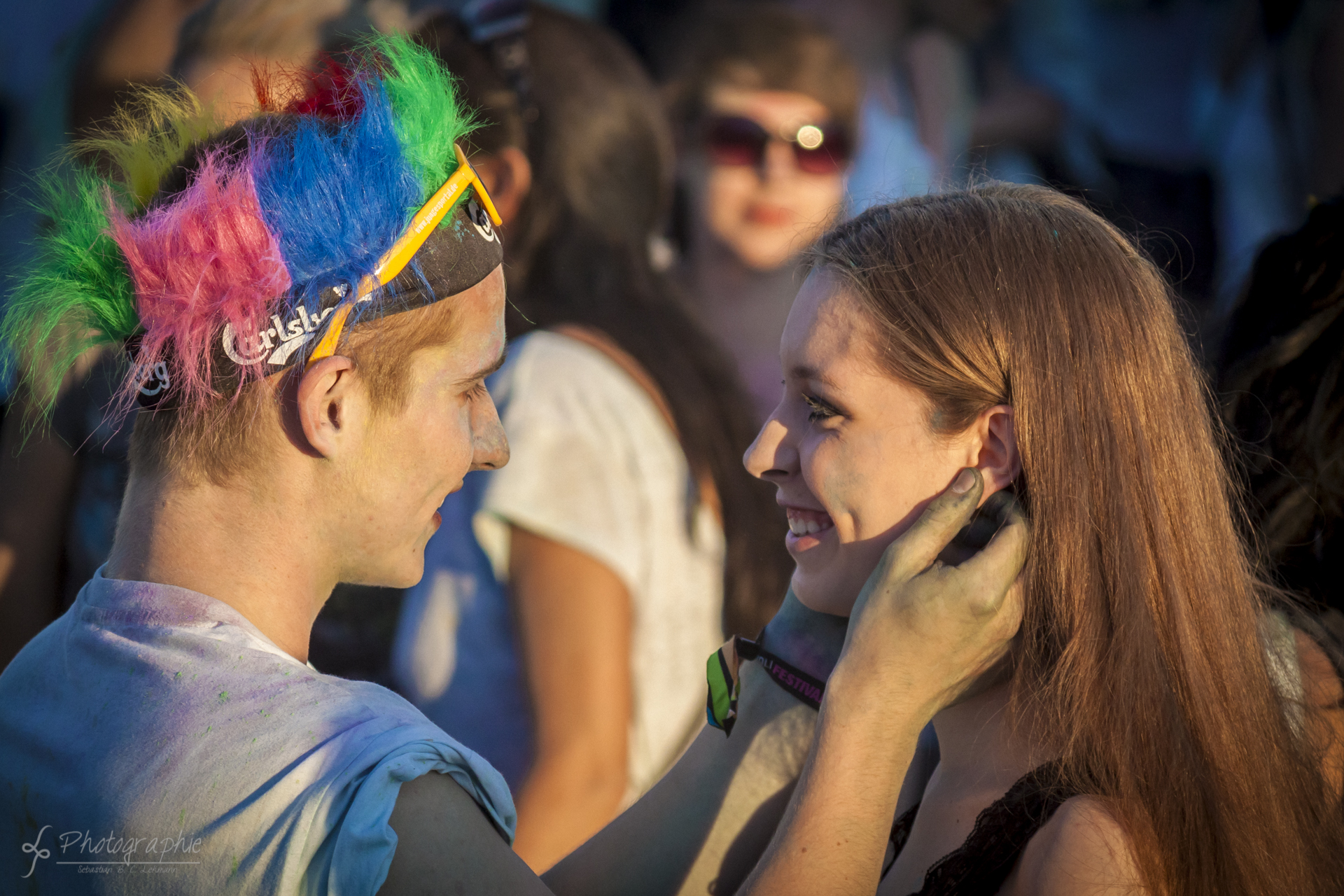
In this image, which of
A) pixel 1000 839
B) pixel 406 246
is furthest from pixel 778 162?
pixel 1000 839

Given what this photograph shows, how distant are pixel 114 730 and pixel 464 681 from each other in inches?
61.1

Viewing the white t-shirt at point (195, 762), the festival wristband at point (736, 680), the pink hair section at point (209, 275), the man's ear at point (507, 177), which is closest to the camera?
the white t-shirt at point (195, 762)

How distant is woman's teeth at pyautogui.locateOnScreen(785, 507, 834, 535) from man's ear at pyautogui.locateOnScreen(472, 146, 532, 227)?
64.1 inches

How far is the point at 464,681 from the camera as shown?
285 centimetres

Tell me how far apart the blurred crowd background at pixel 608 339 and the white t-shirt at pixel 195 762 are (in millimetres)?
433

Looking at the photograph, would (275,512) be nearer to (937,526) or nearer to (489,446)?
(489,446)

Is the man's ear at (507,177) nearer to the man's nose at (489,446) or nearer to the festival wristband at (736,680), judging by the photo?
the man's nose at (489,446)

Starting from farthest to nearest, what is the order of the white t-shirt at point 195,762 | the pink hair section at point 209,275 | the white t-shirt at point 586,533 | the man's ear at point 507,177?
the man's ear at point 507,177 < the white t-shirt at point 586,533 < the pink hair section at point 209,275 < the white t-shirt at point 195,762

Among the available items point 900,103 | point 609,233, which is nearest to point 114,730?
point 609,233

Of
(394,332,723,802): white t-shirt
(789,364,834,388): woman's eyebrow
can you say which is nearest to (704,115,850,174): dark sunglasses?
(394,332,723,802): white t-shirt

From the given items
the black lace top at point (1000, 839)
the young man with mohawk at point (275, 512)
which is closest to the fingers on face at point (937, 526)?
the young man with mohawk at point (275, 512)

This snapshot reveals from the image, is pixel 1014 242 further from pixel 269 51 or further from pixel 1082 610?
pixel 269 51

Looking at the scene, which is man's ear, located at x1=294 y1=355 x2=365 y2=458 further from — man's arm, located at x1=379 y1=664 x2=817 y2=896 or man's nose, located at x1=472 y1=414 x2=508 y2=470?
man's arm, located at x1=379 y1=664 x2=817 y2=896

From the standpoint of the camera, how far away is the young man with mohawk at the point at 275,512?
1.25 meters
